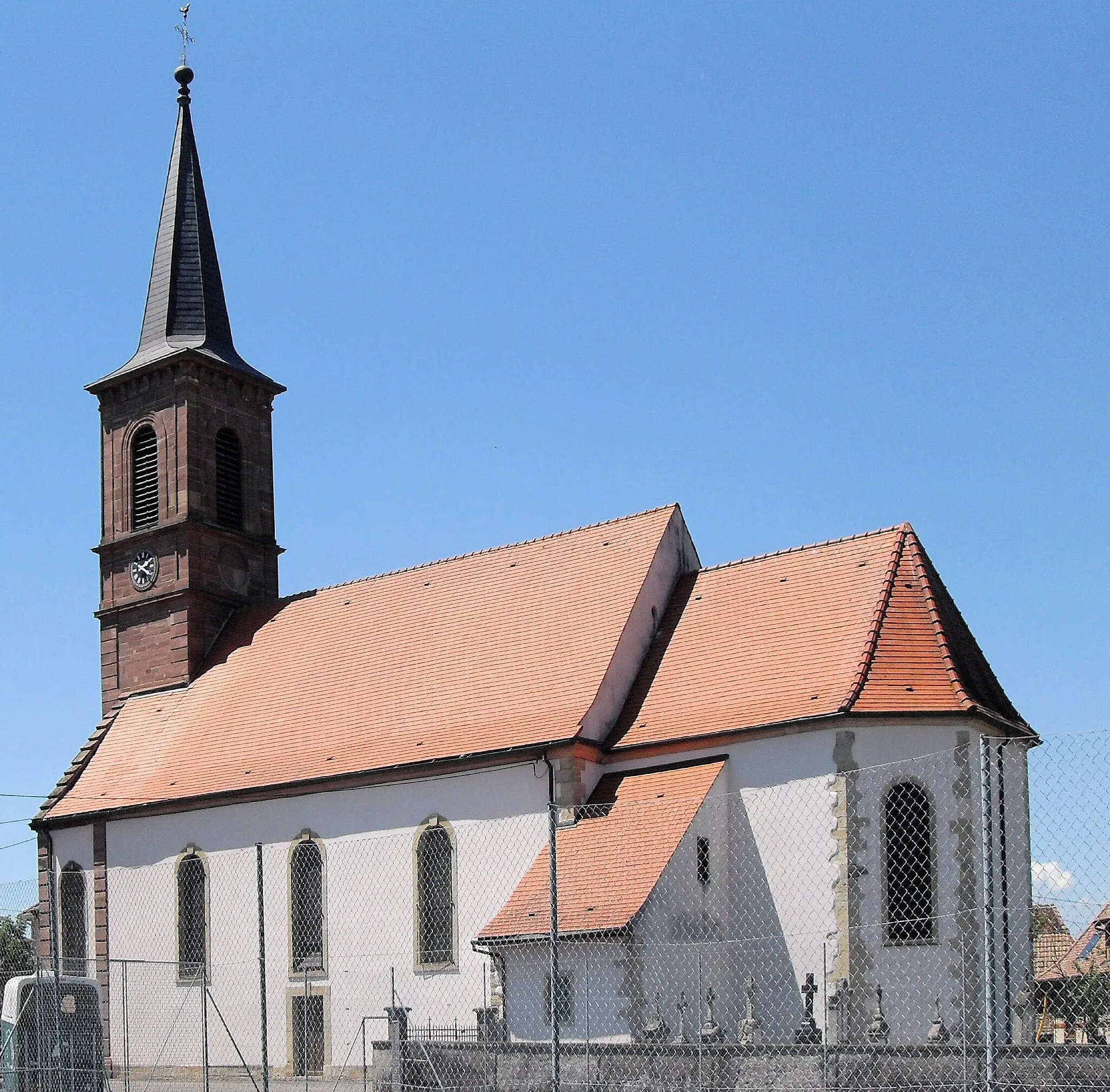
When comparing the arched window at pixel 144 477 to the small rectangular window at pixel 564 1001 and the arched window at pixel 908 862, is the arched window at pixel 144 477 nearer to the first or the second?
the small rectangular window at pixel 564 1001

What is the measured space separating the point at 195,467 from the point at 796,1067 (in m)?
24.9

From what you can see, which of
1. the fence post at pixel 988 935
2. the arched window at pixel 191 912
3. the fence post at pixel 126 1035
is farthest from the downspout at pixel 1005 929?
the arched window at pixel 191 912

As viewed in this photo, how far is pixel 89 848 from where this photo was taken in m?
32.7

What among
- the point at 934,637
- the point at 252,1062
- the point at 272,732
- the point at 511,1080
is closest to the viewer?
the point at 511,1080

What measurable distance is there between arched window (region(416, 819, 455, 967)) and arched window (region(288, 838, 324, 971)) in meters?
2.19

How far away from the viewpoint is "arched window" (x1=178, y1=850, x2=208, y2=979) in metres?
30.1

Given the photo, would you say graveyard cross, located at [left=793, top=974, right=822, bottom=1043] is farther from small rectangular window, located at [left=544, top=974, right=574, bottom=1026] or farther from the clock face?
the clock face

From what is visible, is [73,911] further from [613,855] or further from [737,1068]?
[737,1068]

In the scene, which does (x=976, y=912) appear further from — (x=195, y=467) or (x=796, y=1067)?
(x=195, y=467)

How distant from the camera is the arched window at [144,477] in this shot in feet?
121

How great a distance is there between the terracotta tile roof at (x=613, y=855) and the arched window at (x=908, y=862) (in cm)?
277

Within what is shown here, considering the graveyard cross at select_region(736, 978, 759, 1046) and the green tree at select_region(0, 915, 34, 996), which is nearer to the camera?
the graveyard cross at select_region(736, 978, 759, 1046)

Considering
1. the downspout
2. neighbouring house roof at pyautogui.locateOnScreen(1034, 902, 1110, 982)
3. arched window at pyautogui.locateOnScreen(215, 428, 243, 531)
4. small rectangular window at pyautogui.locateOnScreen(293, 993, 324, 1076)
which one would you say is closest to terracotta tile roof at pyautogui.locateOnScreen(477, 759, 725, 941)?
the downspout

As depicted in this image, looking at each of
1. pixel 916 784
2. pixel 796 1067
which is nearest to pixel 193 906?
pixel 916 784
